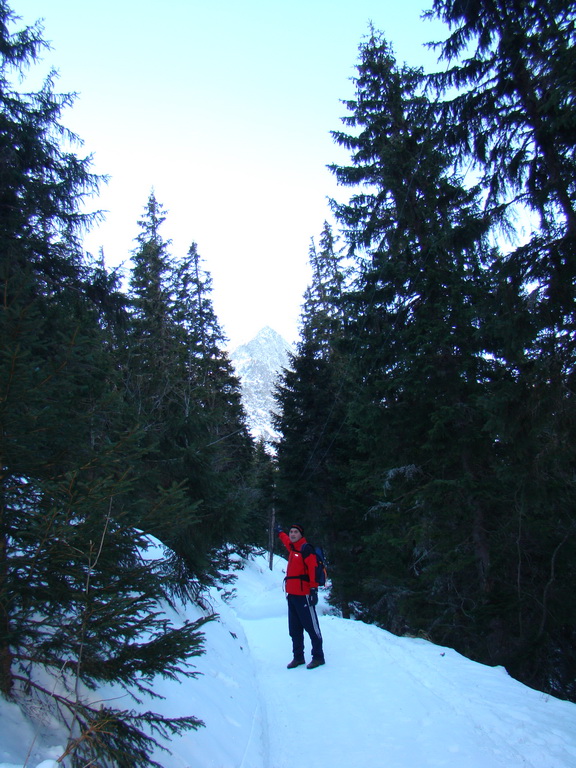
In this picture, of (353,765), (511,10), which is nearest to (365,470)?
(353,765)

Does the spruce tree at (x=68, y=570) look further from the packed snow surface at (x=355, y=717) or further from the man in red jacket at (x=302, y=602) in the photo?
the man in red jacket at (x=302, y=602)

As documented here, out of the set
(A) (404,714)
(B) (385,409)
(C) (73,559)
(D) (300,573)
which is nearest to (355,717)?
(A) (404,714)

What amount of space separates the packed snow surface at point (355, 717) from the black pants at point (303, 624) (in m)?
0.25

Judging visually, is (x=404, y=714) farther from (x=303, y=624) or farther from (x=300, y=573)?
(x=300, y=573)

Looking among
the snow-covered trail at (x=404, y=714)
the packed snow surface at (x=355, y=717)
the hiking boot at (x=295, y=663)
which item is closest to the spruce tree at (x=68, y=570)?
the packed snow surface at (x=355, y=717)

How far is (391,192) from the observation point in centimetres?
1252

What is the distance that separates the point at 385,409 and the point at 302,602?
5508mm

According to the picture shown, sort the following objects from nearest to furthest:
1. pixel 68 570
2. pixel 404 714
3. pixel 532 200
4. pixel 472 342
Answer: pixel 68 570 < pixel 404 714 < pixel 532 200 < pixel 472 342

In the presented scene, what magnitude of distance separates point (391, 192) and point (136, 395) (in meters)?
8.97

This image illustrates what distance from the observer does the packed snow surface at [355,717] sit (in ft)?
12.5

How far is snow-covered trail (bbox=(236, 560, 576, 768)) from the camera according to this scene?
402 centimetres

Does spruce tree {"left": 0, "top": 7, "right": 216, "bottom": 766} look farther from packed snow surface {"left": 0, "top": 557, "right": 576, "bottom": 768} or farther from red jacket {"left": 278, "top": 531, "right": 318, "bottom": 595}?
red jacket {"left": 278, "top": 531, "right": 318, "bottom": 595}

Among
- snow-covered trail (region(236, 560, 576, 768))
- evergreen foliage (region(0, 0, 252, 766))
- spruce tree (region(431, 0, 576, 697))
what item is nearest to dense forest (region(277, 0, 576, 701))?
spruce tree (region(431, 0, 576, 697))

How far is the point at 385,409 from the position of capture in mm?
11266
